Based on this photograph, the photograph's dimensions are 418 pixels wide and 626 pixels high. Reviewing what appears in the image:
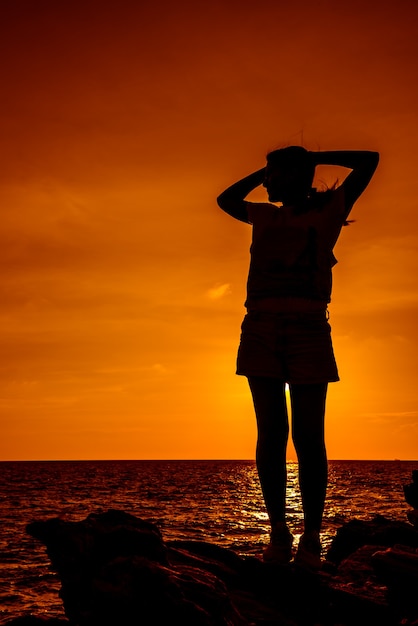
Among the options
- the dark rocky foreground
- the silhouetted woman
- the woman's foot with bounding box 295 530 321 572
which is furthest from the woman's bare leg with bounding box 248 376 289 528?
the dark rocky foreground

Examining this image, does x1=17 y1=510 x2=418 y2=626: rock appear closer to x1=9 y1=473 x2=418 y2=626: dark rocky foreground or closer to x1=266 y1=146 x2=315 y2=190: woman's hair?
x1=9 y1=473 x2=418 y2=626: dark rocky foreground

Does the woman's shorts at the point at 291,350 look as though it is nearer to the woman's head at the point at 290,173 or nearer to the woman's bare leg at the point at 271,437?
the woman's bare leg at the point at 271,437

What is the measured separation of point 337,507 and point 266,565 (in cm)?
3620

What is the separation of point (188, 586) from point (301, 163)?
3.26 metres

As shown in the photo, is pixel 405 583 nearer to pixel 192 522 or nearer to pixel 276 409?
pixel 276 409

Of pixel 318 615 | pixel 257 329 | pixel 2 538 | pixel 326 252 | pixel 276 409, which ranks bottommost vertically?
pixel 2 538

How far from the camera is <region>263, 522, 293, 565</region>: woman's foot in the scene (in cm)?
506

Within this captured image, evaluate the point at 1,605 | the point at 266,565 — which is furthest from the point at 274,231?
the point at 1,605

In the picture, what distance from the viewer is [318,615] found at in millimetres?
4832

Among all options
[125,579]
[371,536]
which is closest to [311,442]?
[125,579]

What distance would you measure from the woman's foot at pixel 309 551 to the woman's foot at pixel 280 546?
0.31ft

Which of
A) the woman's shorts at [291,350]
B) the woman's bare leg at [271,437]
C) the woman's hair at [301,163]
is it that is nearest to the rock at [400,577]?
the woman's bare leg at [271,437]

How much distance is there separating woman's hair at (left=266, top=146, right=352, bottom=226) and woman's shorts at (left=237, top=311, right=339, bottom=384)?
0.89 meters

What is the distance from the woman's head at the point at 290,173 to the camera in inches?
200
